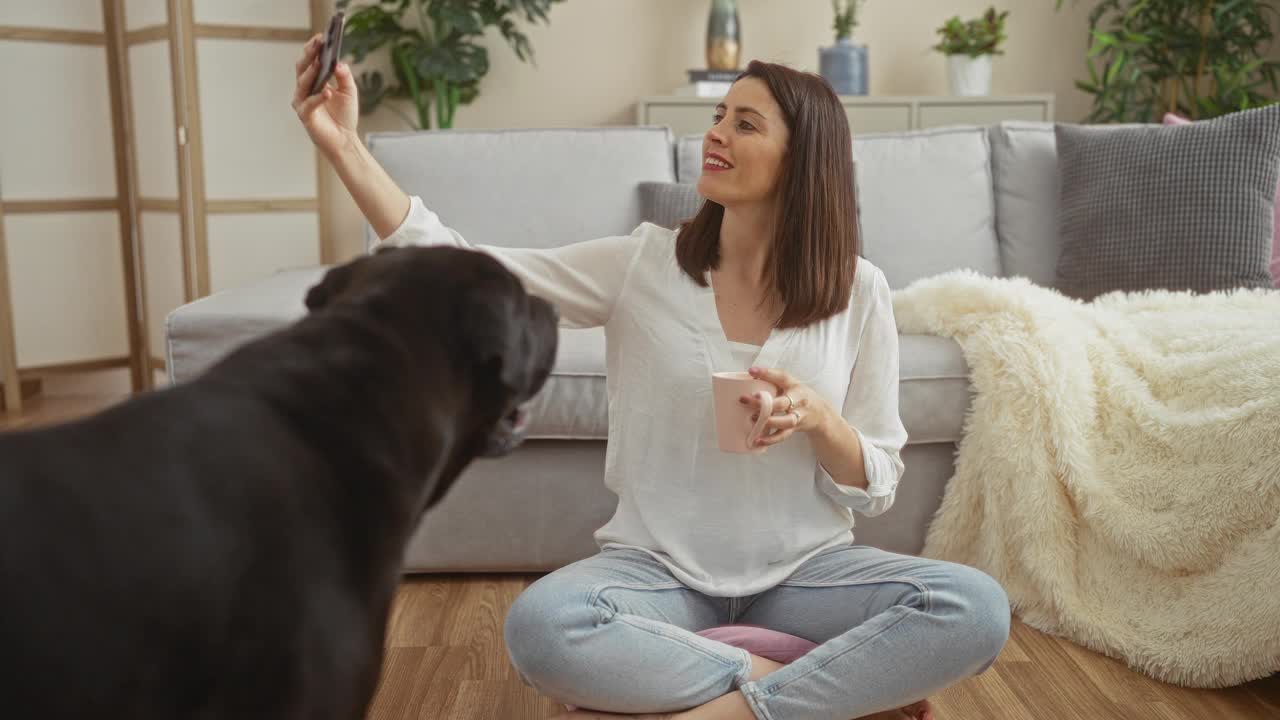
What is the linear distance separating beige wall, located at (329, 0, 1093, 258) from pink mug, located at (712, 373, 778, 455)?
3.15 m

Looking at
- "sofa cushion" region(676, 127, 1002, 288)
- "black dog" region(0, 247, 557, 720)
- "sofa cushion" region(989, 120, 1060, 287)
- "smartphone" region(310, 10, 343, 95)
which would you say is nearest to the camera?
"black dog" region(0, 247, 557, 720)

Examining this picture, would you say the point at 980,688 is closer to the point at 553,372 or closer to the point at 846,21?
the point at 553,372

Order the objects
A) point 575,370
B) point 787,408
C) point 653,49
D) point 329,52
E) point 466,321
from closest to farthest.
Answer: point 466,321
point 329,52
point 787,408
point 575,370
point 653,49

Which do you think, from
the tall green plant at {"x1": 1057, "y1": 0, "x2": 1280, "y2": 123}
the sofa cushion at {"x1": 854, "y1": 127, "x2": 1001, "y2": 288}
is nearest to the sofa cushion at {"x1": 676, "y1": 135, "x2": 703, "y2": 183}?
the sofa cushion at {"x1": 854, "y1": 127, "x2": 1001, "y2": 288}

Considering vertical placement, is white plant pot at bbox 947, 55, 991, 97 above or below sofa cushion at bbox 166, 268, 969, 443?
above

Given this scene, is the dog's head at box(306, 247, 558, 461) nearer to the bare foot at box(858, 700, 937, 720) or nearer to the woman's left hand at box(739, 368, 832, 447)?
the woman's left hand at box(739, 368, 832, 447)

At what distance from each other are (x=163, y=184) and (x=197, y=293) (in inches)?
16.0

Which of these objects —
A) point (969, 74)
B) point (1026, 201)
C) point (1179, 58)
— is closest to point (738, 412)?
point (1026, 201)

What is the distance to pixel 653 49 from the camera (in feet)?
13.8

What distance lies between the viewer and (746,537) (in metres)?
1.43

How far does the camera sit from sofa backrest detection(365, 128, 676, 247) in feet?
8.57

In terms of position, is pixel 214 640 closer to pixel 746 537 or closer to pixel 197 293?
pixel 746 537

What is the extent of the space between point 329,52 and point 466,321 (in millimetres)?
463

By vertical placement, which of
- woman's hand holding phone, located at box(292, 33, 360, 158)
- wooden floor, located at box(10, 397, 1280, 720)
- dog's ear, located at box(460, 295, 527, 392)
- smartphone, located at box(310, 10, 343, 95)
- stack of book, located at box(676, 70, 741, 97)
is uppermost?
stack of book, located at box(676, 70, 741, 97)
